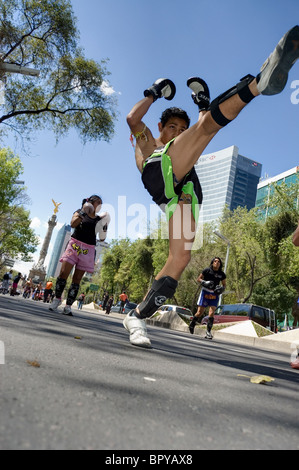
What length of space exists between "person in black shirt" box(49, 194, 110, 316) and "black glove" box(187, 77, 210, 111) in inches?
109

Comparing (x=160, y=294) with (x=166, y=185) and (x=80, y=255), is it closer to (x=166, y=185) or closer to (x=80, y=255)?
(x=166, y=185)

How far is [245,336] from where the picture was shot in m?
11.7

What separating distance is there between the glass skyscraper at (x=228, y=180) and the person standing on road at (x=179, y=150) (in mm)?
152234

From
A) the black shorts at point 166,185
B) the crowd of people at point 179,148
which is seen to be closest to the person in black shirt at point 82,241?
the crowd of people at point 179,148

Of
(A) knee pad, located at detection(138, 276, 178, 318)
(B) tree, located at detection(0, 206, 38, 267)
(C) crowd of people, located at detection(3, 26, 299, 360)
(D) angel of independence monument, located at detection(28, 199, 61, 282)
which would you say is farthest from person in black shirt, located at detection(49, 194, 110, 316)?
(D) angel of independence monument, located at detection(28, 199, 61, 282)

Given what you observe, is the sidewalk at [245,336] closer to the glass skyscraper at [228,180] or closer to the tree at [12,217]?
the tree at [12,217]

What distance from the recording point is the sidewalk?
1021 centimetres

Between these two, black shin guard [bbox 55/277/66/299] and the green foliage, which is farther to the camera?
the green foliage

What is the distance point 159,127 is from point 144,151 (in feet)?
1.51

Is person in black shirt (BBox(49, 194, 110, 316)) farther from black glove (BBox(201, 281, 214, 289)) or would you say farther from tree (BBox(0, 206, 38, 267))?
tree (BBox(0, 206, 38, 267))

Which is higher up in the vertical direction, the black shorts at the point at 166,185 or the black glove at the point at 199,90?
the black glove at the point at 199,90

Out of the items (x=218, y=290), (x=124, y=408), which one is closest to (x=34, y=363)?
(x=124, y=408)

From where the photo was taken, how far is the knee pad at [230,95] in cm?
226

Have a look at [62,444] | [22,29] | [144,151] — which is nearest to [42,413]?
[62,444]
